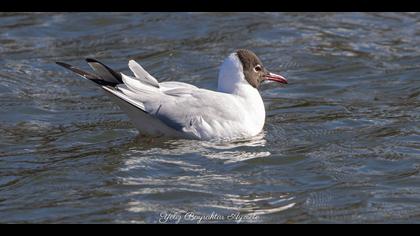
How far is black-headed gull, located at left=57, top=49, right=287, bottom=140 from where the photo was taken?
9633 millimetres

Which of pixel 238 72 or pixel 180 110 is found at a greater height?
pixel 238 72

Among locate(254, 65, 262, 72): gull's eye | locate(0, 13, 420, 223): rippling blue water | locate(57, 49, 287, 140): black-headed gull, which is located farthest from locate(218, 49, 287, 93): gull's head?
locate(0, 13, 420, 223): rippling blue water

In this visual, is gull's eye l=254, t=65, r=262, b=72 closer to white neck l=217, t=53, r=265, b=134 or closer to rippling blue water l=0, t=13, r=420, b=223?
white neck l=217, t=53, r=265, b=134

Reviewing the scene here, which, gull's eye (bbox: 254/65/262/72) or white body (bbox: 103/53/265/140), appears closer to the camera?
white body (bbox: 103/53/265/140)

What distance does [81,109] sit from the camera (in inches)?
449

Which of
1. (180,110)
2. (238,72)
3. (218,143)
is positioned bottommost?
(218,143)

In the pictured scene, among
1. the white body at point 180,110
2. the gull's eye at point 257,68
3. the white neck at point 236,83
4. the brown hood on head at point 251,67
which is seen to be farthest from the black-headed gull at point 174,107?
the gull's eye at point 257,68

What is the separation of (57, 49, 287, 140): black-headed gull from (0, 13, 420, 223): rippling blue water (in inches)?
6.1

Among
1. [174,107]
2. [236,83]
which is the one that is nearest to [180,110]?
[174,107]

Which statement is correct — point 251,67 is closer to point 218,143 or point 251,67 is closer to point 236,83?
point 236,83

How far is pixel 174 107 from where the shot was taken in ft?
31.8

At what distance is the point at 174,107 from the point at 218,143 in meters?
0.55
